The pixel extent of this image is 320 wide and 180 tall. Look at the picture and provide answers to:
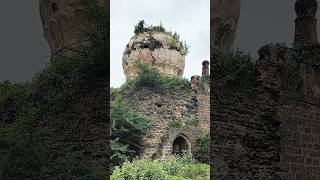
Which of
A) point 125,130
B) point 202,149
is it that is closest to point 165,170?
point 125,130

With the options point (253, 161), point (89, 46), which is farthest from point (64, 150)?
point (253, 161)

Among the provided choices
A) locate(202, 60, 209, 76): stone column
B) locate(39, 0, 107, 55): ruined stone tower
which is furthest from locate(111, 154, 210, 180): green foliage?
locate(202, 60, 209, 76): stone column

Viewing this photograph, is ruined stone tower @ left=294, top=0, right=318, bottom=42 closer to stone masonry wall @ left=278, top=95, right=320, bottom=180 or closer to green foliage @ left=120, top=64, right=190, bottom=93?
stone masonry wall @ left=278, top=95, right=320, bottom=180

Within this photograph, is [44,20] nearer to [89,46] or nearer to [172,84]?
[89,46]

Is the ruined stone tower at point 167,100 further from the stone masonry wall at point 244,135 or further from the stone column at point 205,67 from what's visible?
the stone masonry wall at point 244,135

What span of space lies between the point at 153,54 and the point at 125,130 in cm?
557

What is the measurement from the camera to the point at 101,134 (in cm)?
941

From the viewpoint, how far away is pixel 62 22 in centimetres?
1226

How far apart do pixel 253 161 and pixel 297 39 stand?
301 cm

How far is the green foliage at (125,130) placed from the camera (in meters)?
17.2

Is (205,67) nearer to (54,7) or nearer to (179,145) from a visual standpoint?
(179,145)

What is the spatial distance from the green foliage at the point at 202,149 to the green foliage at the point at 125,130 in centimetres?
190

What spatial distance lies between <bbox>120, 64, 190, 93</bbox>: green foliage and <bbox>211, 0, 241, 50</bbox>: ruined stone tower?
8844 millimetres

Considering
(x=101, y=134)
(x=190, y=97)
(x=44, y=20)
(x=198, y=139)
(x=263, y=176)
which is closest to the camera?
(x=101, y=134)
